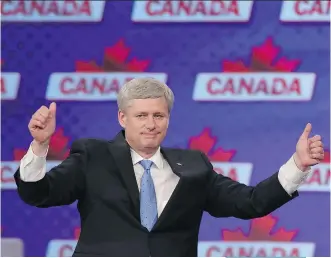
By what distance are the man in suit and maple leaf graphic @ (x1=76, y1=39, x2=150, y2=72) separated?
1652 mm

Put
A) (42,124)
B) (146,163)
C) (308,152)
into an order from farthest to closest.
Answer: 1. (146,163)
2. (308,152)
3. (42,124)

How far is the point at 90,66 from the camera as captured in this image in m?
4.38

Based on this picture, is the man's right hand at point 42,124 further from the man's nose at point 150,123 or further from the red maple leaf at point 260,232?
the red maple leaf at point 260,232

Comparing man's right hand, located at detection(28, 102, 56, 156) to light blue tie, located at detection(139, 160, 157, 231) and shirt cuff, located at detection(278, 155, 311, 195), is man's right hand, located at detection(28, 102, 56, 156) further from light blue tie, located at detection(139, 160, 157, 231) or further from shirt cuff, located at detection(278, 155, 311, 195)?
shirt cuff, located at detection(278, 155, 311, 195)

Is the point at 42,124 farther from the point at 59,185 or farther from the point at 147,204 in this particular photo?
the point at 147,204

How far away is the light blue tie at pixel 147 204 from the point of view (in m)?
2.61

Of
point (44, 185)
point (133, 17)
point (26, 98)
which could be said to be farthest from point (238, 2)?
point (44, 185)

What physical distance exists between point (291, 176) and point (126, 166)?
49 cm

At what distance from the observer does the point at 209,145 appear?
4352 millimetres

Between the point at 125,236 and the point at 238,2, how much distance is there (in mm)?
2061

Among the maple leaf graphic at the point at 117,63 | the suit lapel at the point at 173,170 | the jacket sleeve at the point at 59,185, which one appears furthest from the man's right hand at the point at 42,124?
the maple leaf graphic at the point at 117,63

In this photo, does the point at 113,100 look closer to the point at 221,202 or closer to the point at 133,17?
the point at 133,17

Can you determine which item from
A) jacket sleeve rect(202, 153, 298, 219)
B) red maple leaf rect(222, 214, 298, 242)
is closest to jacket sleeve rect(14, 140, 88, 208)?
jacket sleeve rect(202, 153, 298, 219)

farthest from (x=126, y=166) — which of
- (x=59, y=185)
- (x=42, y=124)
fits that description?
(x=42, y=124)
